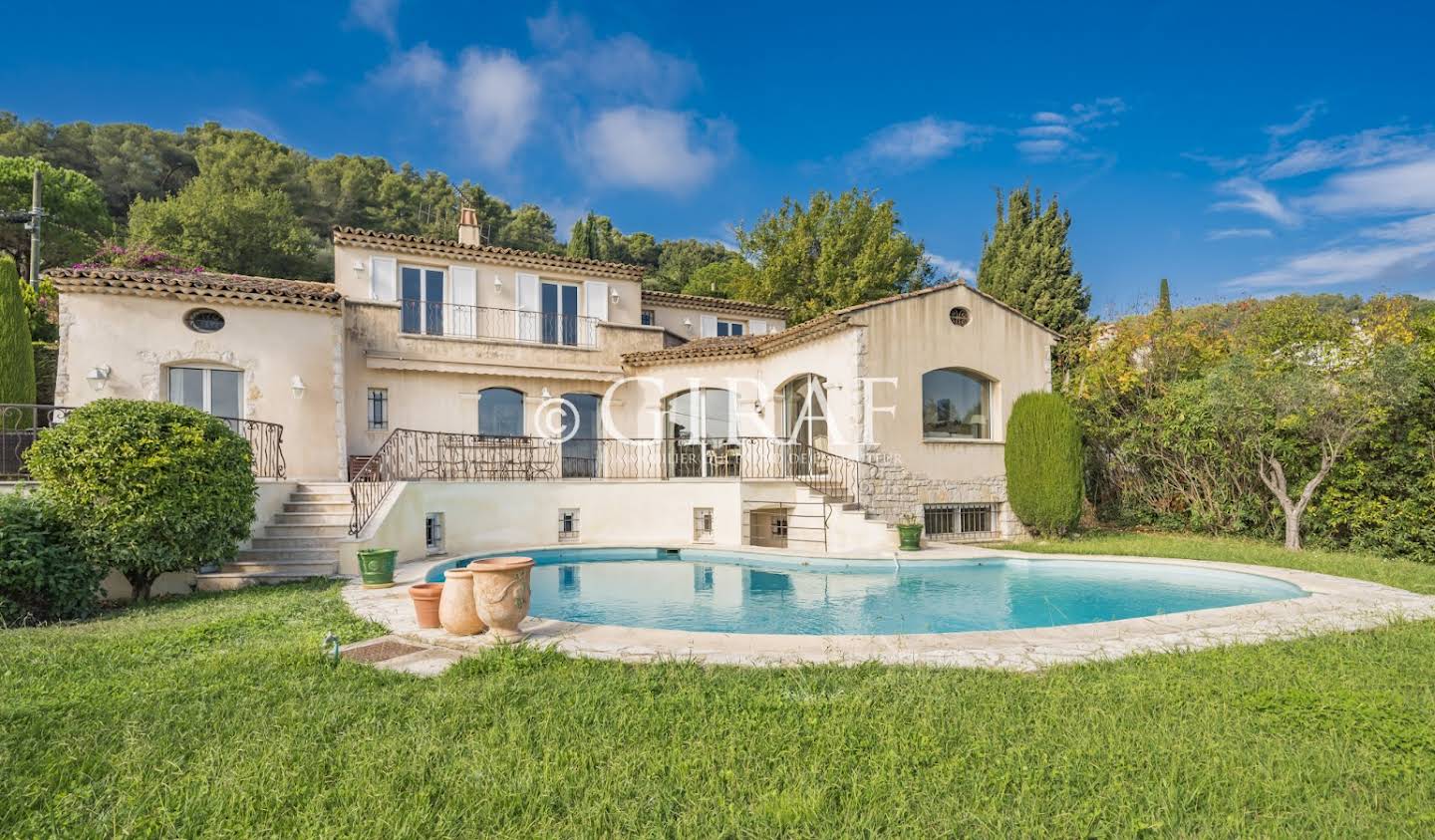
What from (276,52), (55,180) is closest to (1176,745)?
(276,52)

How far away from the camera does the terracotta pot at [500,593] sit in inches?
236

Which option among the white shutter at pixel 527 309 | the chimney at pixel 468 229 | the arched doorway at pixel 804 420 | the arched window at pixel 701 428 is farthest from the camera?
the chimney at pixel 468 229

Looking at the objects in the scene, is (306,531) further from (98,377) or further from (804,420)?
(804,420)

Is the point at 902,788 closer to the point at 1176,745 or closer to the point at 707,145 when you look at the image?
the point at 1176,745

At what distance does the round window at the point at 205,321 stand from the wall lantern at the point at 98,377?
1.69m

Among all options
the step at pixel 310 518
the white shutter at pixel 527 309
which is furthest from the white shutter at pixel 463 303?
the step at pixel 310 518

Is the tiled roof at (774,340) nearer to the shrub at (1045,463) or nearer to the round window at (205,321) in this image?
the shrub at (1045,463)

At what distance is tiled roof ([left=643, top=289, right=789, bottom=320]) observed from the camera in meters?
21.5

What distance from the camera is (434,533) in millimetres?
13633

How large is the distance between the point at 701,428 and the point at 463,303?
7.12 metres

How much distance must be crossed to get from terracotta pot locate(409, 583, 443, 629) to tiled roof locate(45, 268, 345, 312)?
10430 millimetres

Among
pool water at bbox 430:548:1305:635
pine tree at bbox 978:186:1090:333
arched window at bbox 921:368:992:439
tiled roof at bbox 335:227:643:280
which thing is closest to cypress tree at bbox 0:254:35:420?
tiled roof at bbox 335:227:643:280

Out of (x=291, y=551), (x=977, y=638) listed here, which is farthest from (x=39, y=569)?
(x=977, y=638)

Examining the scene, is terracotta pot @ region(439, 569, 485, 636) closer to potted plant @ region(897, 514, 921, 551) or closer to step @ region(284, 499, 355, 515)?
step @ region(284, 499, 355, 515)
